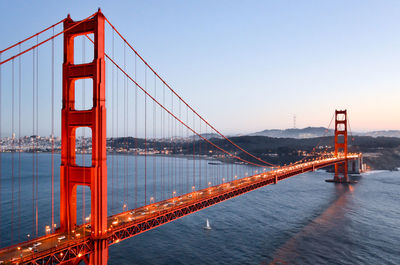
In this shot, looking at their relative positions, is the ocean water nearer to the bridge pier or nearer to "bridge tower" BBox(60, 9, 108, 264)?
the bridge pier

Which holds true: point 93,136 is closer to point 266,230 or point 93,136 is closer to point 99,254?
point 99,254

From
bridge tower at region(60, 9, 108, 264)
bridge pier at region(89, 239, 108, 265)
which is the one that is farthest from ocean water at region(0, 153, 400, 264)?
bridge tower at region(60, 9, 108, 264)

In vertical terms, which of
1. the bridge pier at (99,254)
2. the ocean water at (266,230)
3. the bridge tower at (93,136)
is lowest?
the ocean water at (266,230)

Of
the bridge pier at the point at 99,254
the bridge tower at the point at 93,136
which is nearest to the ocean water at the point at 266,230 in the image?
the bridge pier at the point at 99,254

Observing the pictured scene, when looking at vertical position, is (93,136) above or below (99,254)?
above

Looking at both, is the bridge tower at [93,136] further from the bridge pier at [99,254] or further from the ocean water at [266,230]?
the ocean water at [266,230]

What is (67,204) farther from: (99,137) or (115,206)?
(115,206)

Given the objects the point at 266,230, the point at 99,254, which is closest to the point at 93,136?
the point at 99,254

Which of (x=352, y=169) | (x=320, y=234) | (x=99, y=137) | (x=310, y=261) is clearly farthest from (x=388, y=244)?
(x=352, y=169)
